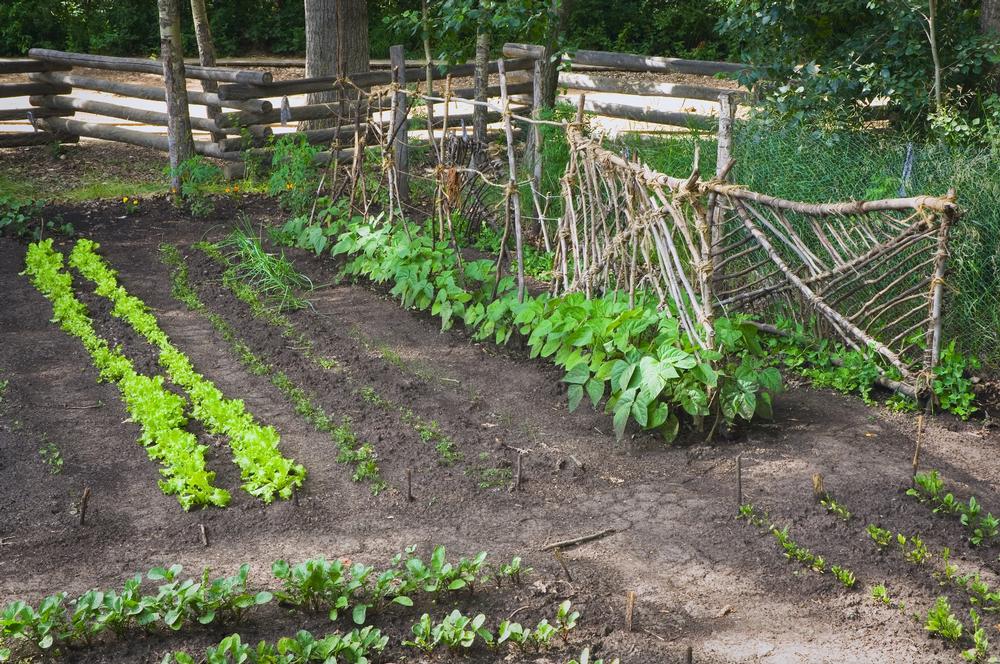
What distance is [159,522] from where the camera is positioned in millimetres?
4270

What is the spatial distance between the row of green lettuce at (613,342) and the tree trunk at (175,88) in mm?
4137

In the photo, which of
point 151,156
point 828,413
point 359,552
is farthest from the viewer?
point 151,156

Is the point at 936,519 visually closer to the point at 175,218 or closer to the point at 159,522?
the point at 159,522

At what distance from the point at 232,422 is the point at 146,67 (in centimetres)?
823

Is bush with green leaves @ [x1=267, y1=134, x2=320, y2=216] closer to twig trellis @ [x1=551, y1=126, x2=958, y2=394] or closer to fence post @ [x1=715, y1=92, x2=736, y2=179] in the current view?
twig trellis @ [x1=551, y1=126, x2=958, y2=394]

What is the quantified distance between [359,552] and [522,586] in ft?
2.44

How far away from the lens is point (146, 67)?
11.7 meters

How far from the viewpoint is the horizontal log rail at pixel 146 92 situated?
10719 millimetres

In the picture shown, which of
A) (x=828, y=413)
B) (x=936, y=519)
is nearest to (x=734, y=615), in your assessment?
(x=936, y=519)

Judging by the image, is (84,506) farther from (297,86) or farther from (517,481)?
(297,86)

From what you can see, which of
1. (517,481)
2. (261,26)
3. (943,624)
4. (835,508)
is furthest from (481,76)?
(261,26)

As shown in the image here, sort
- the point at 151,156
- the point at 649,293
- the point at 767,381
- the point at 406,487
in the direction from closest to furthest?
the point at 406,487 → the point at 767,381 → the point at 649,293 → the point at 151,156

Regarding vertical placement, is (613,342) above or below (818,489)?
above

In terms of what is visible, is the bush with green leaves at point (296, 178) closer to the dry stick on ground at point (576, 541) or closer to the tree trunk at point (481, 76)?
the tree trunk at point (481, 76)
